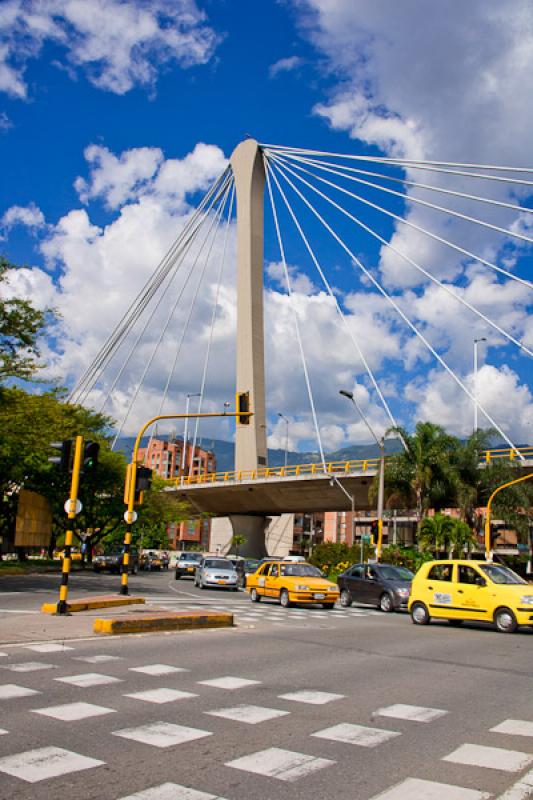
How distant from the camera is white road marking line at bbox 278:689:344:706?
798 cm

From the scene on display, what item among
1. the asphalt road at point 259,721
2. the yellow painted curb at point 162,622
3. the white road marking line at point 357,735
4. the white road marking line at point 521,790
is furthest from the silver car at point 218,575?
the white road marking line at point 521,790

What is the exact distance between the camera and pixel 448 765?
5699 millimetres

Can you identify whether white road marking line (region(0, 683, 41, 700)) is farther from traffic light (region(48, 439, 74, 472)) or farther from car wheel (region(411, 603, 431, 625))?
car wheel (region(411, 603, 431, 625))

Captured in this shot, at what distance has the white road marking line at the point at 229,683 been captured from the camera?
8648mm

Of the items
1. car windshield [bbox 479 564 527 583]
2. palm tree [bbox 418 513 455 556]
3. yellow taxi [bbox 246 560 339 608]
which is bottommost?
yellow taxi [bbox 246 560 339 608]

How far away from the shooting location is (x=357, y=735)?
6543mm

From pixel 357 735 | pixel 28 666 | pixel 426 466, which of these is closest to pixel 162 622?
pixel 28 666

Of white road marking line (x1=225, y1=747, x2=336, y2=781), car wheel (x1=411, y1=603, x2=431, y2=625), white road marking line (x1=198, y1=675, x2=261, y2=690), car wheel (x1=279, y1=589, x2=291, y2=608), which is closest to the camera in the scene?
white road marking line (x1=225, y1=747, x2=336, y2=781)

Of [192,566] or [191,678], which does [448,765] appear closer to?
[191,678]

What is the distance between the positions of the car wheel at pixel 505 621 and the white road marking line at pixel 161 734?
12025 millimetres

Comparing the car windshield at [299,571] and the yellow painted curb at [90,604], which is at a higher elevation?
the car windshield at [299,571]

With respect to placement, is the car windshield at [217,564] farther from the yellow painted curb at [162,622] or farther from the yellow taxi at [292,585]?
the yellow painted curb at [162,622]

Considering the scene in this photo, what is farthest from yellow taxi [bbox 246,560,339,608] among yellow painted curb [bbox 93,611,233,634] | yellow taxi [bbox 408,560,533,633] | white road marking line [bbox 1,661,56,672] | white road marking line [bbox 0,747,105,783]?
white road marking line [bbox 0,747,105,783]

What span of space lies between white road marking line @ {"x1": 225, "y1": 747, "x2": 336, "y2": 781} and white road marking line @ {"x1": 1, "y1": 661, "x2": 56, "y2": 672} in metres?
4.45
